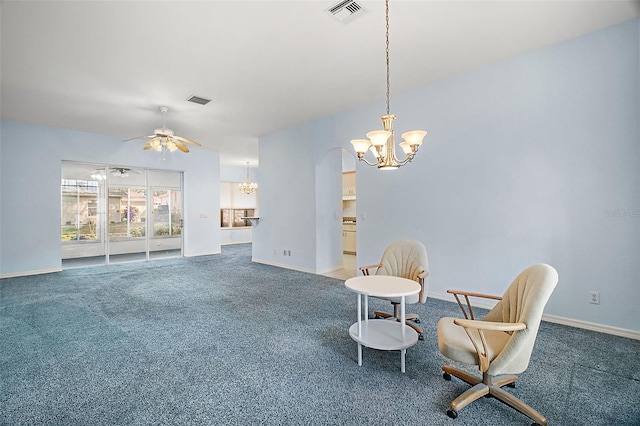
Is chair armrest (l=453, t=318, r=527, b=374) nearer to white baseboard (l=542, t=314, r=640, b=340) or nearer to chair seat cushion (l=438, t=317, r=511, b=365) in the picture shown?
chair seat cushion (l=438, t=317, r=511, b=365)

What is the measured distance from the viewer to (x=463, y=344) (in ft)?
6.15

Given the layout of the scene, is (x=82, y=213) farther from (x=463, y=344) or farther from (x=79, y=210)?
(x=463, y=344)

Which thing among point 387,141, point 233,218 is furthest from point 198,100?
point 233,218

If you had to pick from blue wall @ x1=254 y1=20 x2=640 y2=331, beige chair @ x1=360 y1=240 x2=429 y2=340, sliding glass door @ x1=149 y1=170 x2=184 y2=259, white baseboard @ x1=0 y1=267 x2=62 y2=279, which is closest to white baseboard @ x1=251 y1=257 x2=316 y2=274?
blue wall @ x1=254 y1=20 x2=640 y2=331

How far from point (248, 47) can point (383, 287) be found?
2.95 meters

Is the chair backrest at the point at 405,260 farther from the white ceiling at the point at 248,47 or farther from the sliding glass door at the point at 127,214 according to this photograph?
the sliding glass door at the point at 127,214

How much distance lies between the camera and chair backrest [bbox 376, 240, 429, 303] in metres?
3.26

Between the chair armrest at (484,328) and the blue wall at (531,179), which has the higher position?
the blue wall at (531,179)

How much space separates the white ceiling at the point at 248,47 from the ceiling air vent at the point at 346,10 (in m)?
0.06

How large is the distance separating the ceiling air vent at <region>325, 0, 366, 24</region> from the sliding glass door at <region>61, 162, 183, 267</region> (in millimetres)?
6901

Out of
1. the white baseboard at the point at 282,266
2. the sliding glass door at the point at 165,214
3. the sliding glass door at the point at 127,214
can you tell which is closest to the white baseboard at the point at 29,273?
the sliding glass door at the point at 127,214

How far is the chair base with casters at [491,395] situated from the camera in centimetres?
176

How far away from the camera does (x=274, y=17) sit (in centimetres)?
285

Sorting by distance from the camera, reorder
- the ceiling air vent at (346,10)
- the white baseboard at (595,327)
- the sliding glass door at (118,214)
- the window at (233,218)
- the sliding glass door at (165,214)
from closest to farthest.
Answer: the ceiling air vent at (346,10)
the white baseboard at (595,327)
the sliding glass door at (118,214)
the sliding glass door at (165,214)
the window at (233,218)
